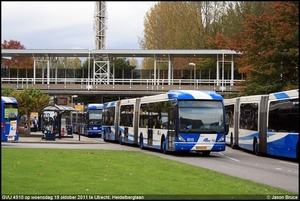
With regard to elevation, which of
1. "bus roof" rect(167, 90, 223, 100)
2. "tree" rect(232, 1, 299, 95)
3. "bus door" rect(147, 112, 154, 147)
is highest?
"tree" rect(232, 1, 299, 95)

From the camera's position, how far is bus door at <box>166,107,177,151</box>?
96.2 feet

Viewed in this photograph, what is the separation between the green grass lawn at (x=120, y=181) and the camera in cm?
1278

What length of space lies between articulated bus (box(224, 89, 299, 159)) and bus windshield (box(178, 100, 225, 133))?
2.32m

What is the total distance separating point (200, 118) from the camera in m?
28.9

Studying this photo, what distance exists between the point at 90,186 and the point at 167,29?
69.9 metres

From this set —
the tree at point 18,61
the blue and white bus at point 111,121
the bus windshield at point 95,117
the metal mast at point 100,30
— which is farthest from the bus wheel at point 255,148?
the tree at point 18,61

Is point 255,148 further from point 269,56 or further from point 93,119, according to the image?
point 93,119

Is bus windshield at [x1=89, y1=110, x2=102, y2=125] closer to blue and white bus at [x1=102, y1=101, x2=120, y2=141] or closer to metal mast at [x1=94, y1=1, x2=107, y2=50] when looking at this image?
blue and white bus at [x1=102, y1=101, x2=120, y2=141]

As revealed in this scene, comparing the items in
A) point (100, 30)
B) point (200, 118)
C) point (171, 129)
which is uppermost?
point (100, 30)

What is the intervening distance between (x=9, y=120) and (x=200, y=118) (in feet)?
47.1

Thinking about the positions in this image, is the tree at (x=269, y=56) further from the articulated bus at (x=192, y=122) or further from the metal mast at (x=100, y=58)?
the metal mast at (x=100, y=58)

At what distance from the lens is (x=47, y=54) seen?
2972 inches

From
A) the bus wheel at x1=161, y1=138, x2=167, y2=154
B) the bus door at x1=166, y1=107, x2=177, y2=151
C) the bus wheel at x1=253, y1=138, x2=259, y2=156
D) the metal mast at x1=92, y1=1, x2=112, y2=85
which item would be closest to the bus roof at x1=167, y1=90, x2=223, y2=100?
the bus door at x1=166, y1=107, x2=177, y2=151

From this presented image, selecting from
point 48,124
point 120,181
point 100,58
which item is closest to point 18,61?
point 100,58
